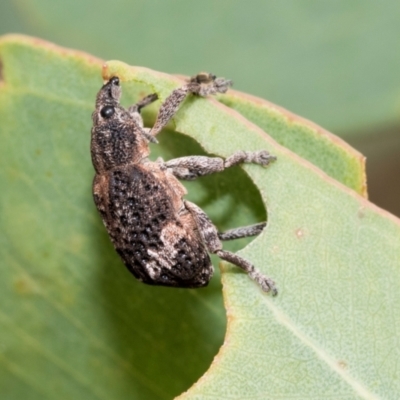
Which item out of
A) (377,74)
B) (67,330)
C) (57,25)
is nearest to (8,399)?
(67,330)

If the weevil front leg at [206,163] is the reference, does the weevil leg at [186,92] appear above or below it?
above

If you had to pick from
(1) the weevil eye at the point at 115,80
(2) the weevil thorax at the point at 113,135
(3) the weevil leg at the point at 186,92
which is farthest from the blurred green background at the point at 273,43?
(1) the weevil eye at the point at 115,80

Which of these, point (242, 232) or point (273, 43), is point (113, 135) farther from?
point (273, 43)

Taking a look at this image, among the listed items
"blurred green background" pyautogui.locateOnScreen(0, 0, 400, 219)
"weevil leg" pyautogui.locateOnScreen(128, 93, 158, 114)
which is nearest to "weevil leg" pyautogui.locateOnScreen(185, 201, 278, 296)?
"weevil leg" pyautogui.locateOnScreen(128, 93, 158, 114)

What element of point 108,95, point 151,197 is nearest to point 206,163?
point 151,197

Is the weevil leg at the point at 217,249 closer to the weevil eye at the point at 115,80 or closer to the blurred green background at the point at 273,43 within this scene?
the weevil eye at the point at 115,80

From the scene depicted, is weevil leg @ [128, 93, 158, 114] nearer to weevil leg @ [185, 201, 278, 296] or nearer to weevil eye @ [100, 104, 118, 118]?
weevil eye @ [100, 104, 118, 118]
